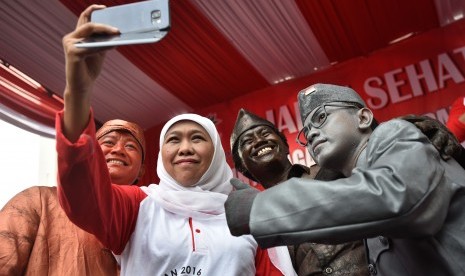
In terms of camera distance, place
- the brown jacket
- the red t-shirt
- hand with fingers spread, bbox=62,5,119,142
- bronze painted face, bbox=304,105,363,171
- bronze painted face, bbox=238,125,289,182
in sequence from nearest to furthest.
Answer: hand with fingers spread, bbox=62,5,119,142 → bronze painted face, bbox=304,105,363,171 → the brown jacket → bronze painted face, bbox=238,125,289,182 → the red t-shirt

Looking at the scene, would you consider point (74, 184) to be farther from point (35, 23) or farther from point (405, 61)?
point (405, 61)

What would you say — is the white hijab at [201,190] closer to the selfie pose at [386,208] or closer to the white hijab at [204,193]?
the white hijab at [204,193]

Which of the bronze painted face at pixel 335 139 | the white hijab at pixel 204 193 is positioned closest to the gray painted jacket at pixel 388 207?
the bronze painted face at pixel 335 139

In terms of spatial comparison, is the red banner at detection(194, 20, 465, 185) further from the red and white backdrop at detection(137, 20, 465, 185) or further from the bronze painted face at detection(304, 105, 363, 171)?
the bronze painted face at detection(304, 105, 363, 171)

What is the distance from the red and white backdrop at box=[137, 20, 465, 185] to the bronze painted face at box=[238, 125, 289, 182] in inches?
41.4

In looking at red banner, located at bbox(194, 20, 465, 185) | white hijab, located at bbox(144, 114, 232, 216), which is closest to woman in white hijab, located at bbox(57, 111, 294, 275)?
white hijab, located at bbox(144, 114, 232, 216)

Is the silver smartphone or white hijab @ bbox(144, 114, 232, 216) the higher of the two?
the silver smartphone

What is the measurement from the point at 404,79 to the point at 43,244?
9.31 feet

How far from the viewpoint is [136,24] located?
1.03 meters

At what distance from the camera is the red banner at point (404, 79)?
10.5ft

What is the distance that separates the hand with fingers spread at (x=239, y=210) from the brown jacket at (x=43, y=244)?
735 millimetres

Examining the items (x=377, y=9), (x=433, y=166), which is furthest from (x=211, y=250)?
(x=377, y=9)

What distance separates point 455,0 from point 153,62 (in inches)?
91.1

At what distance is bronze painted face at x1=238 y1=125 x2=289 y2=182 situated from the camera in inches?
91.5
